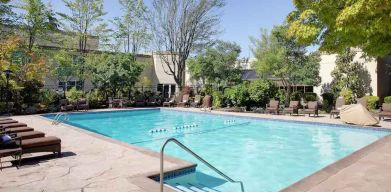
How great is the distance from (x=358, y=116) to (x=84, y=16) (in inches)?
936

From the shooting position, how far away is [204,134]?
15.4 metres

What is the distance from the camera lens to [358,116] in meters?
15.7

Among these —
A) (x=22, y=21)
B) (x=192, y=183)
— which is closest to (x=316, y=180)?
(x=192, y=183)

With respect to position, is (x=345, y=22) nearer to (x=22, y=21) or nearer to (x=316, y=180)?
(x=316, y=180)

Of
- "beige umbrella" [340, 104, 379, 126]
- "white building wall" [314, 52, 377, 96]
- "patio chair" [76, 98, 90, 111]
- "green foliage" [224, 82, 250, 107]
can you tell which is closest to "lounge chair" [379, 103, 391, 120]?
"beige umbrella" [340, 104, 379, 126]

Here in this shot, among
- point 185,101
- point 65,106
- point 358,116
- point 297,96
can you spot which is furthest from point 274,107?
point 65,106

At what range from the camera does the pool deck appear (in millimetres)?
6021

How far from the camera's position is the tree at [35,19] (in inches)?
927

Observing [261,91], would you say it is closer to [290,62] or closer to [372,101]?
[290,62]

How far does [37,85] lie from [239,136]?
14389mm

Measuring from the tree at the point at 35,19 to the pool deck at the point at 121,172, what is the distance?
58.9ft

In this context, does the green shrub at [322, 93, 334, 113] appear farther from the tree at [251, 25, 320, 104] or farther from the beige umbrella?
the beige umbrella

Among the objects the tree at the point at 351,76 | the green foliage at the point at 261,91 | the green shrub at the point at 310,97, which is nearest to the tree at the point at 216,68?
the green foliage at the point at 261,91

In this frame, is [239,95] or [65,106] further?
[239,95]
